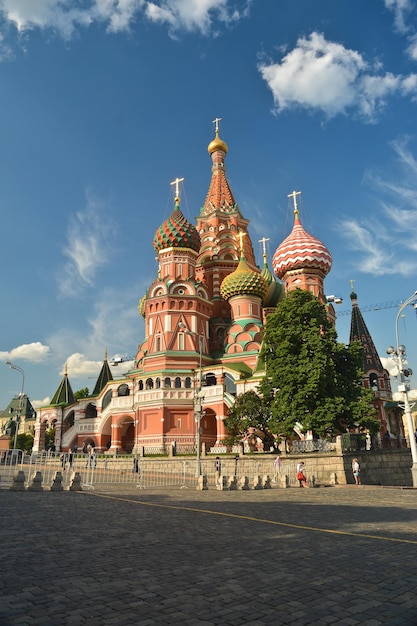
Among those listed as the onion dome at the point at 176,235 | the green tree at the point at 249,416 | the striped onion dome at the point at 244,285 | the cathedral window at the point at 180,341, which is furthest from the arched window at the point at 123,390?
the green tree at the point at 249,416

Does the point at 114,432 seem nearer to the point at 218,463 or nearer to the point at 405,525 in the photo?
the point at 218,463

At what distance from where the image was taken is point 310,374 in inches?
1104

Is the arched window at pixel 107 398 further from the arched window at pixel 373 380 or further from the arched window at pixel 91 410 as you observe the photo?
the arched window at pixel 373 380

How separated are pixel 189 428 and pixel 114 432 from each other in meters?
7.72

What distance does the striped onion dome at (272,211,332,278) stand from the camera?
150ft

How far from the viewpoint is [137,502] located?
47.9 feet

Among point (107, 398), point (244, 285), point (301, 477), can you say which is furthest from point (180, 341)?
point (301, 477)

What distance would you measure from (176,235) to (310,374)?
23.1 m

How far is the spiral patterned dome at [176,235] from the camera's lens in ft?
153

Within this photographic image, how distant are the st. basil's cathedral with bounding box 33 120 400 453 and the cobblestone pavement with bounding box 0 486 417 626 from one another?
982 inches

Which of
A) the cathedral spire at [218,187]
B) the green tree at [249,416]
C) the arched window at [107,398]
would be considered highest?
the cathedral spire at [218,187]

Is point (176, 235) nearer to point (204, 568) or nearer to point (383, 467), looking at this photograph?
point (383, 467)

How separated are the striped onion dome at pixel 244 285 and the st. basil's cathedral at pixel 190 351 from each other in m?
0.10

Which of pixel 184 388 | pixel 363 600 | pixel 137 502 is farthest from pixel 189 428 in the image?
pixel 363 600
